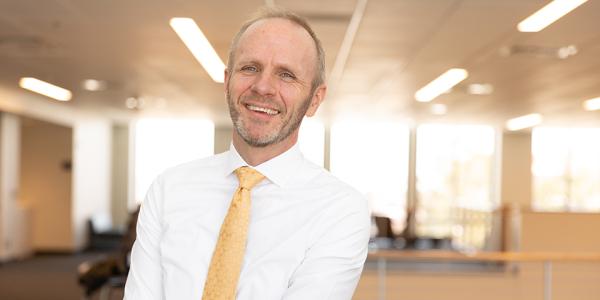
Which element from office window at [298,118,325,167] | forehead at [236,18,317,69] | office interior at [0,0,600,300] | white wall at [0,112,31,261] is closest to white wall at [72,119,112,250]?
office interior at [0,0,600,300]

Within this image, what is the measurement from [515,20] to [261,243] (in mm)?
4710

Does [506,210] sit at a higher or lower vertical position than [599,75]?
lower

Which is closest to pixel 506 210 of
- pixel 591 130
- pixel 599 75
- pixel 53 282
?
pixel 599 75

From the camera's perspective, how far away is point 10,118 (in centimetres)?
1267

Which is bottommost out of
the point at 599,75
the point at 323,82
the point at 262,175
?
the point at 262,175

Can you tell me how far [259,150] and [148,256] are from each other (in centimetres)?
32

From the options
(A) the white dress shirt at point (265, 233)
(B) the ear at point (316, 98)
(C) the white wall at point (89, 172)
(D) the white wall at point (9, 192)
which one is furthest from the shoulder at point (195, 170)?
(C) the white wall at point (89, 172)

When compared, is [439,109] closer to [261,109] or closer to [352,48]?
[352,48]

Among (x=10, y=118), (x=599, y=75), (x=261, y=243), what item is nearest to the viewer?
(x=261, y=243)

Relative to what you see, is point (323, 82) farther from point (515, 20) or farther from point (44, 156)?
point (44, 156)

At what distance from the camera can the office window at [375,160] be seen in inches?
699

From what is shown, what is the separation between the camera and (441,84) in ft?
32.5

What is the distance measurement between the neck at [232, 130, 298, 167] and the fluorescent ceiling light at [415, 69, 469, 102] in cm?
729

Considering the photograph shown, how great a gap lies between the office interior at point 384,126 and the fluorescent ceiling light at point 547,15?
4 centimetres
